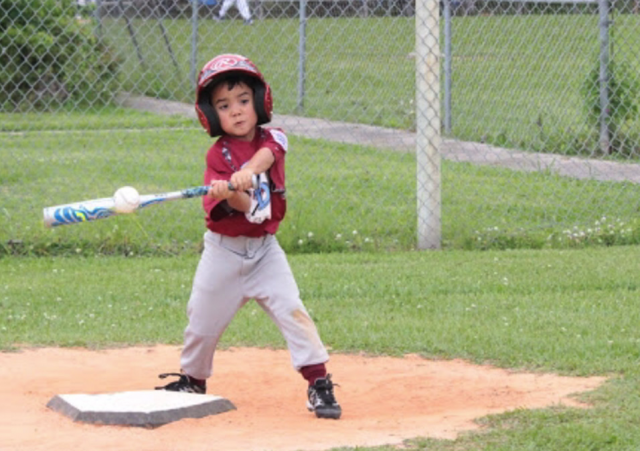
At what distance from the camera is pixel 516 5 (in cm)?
1053

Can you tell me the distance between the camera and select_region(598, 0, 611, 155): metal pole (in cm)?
1090

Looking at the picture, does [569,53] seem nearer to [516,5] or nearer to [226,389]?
[516,5]

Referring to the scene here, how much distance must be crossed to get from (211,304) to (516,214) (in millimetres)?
4984

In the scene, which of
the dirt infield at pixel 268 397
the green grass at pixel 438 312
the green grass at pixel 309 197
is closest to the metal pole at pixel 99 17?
the green grass at pixel 309 197

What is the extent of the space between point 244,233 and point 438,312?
218 centimetres

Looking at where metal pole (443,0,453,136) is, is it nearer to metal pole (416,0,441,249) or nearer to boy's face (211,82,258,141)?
metal pole (416,0,441,249)

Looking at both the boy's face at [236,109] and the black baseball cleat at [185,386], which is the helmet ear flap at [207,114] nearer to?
the boy's face at [236,109]

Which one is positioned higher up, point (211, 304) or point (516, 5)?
point (516, 5)

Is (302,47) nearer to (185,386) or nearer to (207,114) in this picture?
(207,114)

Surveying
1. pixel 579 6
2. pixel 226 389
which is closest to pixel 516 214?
pixel 579 6

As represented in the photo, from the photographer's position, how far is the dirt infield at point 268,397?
14.3ft

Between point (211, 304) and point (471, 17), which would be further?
point (471, 17)

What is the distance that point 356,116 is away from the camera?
11.8m

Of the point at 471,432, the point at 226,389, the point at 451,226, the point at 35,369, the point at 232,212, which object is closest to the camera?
the point at 471,432
